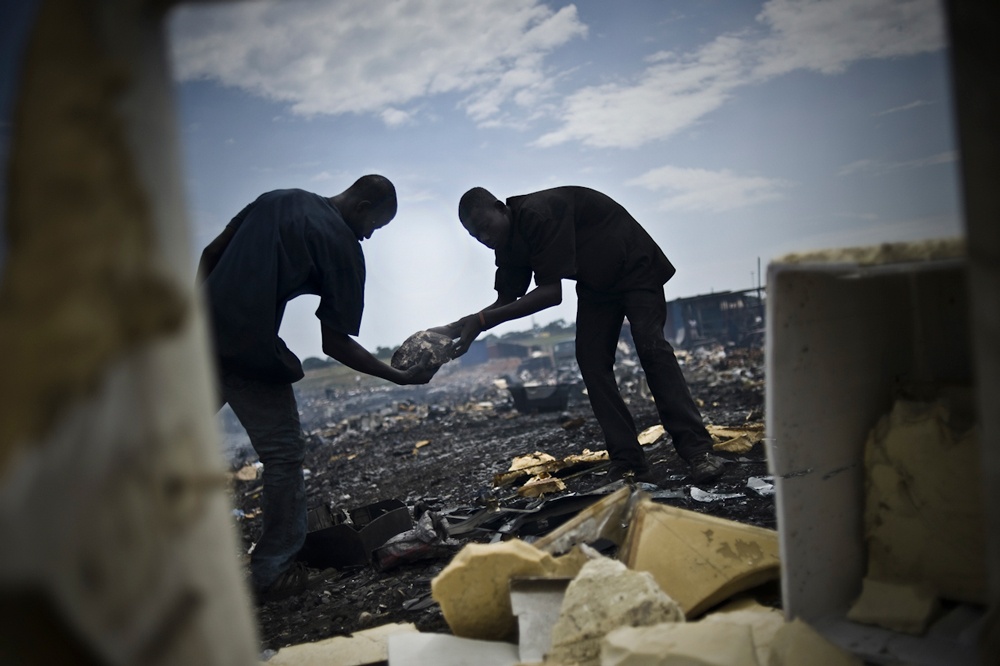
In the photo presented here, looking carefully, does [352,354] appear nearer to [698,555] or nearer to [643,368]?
[643,368]

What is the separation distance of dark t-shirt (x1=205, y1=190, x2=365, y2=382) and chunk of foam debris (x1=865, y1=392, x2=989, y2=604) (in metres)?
2.39

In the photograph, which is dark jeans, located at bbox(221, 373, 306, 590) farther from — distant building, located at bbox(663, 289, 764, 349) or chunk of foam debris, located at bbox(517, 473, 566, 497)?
distant building, located at bbox(663, 289, 764, 349)

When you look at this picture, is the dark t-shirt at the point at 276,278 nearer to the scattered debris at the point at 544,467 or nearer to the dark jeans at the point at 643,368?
the dark jeans at the point at 643,368

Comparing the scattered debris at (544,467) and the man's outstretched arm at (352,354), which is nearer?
the man's outstretched arm at (352,354)

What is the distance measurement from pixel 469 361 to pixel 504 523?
2365 centimetres

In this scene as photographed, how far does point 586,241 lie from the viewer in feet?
13.2

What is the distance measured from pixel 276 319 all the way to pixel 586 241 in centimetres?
203

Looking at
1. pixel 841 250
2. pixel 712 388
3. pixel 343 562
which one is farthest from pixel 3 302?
pixel 712 388

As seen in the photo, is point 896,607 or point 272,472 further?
point 272,472

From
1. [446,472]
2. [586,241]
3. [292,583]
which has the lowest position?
[446,472]

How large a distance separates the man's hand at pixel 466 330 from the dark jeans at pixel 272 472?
1.15 m

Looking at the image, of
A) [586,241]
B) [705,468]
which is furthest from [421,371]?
[705,468]

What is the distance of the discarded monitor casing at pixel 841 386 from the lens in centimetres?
162

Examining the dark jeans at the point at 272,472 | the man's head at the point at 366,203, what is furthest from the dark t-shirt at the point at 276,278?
the man's head at the point at 366,203
